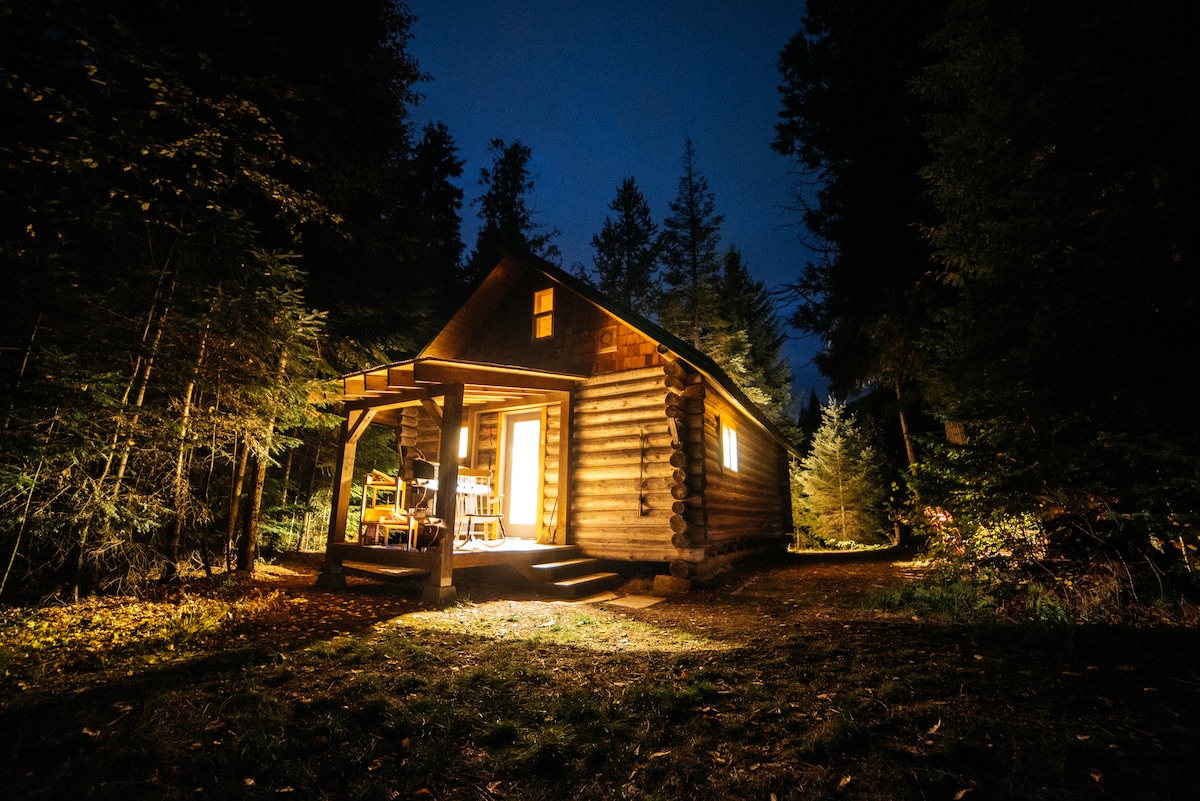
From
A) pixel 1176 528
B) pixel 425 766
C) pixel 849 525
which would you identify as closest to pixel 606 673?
pixel 425 766

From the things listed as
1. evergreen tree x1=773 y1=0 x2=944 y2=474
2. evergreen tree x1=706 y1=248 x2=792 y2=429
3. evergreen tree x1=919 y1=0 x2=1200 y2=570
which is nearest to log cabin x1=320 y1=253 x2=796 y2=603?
evergreen tree x1=773 y1=0 x2=944 y2=474

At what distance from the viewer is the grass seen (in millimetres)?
2598

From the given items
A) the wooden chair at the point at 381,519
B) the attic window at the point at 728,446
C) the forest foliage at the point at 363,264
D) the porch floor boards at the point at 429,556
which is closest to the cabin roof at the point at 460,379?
the forest foliage at the point at 363,264

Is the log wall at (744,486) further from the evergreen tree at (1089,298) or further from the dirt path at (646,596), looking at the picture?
the evergreen tree at (1089,298)

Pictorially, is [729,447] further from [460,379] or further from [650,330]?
[460,379]

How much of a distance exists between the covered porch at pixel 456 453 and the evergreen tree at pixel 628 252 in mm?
A: 19885

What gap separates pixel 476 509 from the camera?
1002 cm

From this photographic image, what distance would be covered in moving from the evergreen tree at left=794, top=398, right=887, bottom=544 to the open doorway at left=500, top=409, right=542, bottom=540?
14.6 meters

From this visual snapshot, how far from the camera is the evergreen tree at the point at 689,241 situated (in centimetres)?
2608

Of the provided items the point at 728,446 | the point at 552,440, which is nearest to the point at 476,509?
the point at 552,440

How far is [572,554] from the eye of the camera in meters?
9.80

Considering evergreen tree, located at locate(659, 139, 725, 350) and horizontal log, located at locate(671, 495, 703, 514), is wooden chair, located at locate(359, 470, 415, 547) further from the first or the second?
evergreen tree, located at locate(659, 139, 725, 350)

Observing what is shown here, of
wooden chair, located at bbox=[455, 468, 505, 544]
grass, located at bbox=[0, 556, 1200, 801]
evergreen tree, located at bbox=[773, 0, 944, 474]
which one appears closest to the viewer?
grass, located at bbox=[0, 556, 1200, 801]

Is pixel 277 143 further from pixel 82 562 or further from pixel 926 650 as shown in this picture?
pixel 926 650
